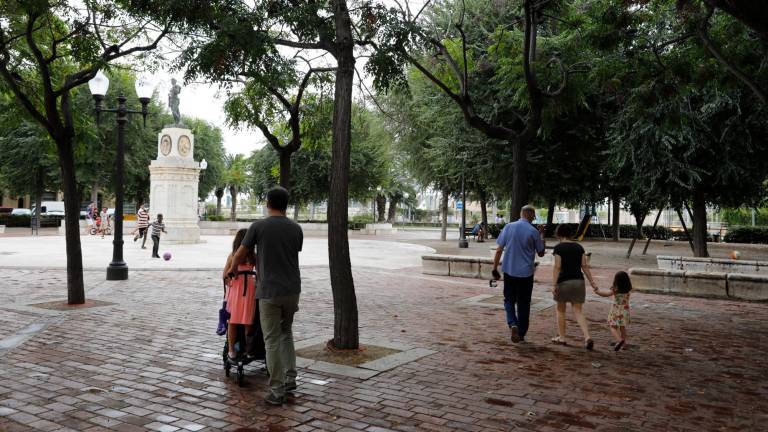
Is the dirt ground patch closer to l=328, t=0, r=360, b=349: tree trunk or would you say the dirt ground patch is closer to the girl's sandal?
l=328, t=0, r=360, b=349: tree trunk

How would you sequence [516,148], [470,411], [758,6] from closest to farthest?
[470,411] → [758,6] → [516,148]

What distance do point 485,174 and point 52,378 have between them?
18849 millimetres

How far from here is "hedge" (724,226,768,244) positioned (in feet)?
114

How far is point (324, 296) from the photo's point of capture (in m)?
12.0

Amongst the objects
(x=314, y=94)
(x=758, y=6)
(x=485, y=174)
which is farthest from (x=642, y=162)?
(x=758, y=6)

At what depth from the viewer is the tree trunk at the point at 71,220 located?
33.0ft

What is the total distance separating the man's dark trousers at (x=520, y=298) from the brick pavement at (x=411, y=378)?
11.5 inches

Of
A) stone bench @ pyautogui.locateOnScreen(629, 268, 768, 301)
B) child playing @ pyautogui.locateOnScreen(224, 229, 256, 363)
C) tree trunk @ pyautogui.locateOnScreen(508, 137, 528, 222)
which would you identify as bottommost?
stone bench @ pyautogui.locateOnScreen(629, 268, 768, 301)

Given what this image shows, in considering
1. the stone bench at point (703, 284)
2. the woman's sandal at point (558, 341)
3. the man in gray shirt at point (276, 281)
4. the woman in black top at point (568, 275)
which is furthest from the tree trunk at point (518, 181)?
the man in gray shirt at point (276, 281)

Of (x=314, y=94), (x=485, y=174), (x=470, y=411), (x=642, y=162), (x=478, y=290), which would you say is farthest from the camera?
(x=485, y=174)

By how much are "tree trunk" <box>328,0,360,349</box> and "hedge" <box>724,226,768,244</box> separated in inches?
1393

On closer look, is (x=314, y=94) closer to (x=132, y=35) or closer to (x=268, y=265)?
(x=132, y=35)

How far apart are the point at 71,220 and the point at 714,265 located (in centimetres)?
1430

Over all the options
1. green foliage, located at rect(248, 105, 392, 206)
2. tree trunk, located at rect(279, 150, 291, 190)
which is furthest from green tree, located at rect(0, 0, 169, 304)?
green foliage, located at rect(248, 105, 392, 206)
